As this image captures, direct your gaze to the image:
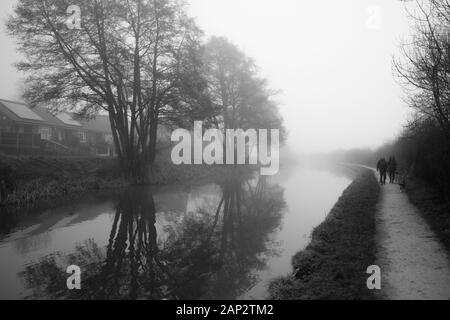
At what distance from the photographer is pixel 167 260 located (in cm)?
908

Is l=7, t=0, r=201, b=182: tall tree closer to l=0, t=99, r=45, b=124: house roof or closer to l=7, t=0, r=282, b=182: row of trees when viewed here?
l=7, t=0, r=282, b=182: row of trees

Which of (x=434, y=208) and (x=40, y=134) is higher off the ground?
(x=40, y=134)

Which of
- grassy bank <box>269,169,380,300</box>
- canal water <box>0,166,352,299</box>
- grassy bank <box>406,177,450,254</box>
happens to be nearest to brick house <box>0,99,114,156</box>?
canal water <box>0,166,352,299</box>

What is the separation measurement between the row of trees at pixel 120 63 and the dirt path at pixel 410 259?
674 inches

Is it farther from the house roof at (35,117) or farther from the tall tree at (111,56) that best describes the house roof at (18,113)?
the tall tree at (111,56)

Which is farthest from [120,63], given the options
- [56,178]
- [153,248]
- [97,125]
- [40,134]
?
[97,125]

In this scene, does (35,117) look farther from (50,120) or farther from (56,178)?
(56,178)

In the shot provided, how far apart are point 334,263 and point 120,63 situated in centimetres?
2095

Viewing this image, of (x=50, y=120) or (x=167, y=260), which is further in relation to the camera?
(x=50, y=120)

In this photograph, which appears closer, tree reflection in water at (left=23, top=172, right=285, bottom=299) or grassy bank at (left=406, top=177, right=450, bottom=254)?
tree reflection in water at (left=23, top=172, right=285, bottom=299)

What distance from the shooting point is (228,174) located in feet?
127

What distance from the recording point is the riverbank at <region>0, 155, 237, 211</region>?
17.6 m

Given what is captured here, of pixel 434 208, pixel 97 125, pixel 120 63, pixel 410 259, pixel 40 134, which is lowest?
pixel 410 259

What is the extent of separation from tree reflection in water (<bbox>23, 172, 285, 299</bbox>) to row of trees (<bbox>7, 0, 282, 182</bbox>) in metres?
11.8
